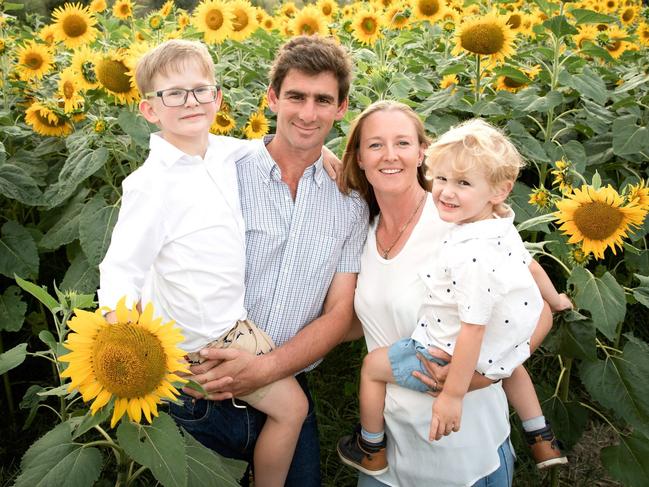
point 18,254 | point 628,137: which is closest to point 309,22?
point 628,137

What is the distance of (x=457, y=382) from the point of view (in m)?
1.98

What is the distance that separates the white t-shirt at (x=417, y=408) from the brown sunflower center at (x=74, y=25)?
2572 mm

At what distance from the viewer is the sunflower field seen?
6.03 ft

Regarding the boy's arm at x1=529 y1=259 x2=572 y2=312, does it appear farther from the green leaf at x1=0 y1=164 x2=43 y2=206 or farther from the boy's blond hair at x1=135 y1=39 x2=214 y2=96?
the green leaf at x1=0 y1=164 x2=43 y2=206

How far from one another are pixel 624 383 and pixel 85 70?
2422 mm

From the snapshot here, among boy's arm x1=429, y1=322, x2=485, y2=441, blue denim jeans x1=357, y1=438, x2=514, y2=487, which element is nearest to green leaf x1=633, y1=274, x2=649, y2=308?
blue denim jeans x1=357, y1=438, x2=514, y2=487

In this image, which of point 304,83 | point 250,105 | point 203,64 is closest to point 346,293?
point 304,83

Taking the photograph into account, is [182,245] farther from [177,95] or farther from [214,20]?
[214,20]

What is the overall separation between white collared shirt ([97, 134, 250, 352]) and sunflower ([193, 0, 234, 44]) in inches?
78.1

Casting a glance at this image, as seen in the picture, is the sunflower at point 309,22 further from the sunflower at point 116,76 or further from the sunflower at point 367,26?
the sunflower at point 116,76

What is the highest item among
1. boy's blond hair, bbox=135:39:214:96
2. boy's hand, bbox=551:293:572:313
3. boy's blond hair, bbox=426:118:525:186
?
boy's blond hair, bbox=135:39:214:96

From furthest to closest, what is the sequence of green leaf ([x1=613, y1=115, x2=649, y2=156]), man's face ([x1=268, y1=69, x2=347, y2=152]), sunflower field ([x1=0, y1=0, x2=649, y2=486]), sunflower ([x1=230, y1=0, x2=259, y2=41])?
1. sunflower ([x1=230, y1=0, x2=259, y2=41])
2. green leaf ([x1=613, y1=115, x2=649, y2=156])
3. man's face ([x1=268, y1=69, x2=347, y2=152])
4. sunflower field ([x1=0, y1=0, x2=649, y2=486])

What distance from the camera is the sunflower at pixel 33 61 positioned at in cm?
348

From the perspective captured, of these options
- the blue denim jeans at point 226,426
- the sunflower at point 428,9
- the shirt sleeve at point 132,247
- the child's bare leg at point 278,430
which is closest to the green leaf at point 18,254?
the blue denim jeans at point 226,426
